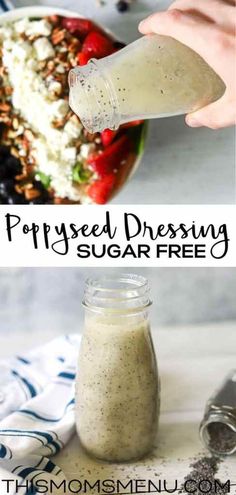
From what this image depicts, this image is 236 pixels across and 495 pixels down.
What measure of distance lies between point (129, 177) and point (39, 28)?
0.15 m

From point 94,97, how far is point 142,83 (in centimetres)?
3

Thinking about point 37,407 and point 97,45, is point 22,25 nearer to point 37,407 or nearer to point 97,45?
point 97,45

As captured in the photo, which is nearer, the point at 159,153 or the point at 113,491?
the point at 113,491

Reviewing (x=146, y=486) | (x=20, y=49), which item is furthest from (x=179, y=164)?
(x=146, y=486)

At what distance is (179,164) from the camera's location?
78cm

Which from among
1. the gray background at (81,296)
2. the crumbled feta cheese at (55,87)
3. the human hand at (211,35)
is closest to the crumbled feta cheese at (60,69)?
the crumbled feta cheese at (55,87)

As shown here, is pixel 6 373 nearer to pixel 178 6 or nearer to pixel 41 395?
pixel 41 395

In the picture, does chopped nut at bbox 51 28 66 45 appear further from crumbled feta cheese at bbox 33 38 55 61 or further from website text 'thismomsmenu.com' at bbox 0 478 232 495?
website text 'thismomsmenu.com' at bbox 0 478 232 495

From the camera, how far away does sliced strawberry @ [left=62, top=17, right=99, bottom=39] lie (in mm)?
675

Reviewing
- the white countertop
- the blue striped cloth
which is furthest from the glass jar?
the blue striped cloth

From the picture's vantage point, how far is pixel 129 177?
727 mm

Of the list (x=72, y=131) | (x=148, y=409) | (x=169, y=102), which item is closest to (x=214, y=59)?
(x=169, y=102)

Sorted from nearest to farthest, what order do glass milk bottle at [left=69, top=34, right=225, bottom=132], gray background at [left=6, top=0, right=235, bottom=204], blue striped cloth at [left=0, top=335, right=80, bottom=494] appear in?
glass milk bottle at [left=69, top=34, right=225, bottom=132] < blue striped cloth at [left=0, top=335, right=80, bottom=494] < gray background at [left=6, top=0, right=235, bottom=204]

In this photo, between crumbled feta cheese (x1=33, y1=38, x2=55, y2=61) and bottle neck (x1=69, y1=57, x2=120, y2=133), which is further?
crumbled feta cheese (x1=33, y1=38, x2=55, y2=61)
